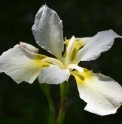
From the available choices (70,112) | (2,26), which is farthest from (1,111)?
(2,26)

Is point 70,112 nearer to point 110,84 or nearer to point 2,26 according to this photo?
point 2,26

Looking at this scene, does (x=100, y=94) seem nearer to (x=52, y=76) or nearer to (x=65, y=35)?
(x=52, y=76)

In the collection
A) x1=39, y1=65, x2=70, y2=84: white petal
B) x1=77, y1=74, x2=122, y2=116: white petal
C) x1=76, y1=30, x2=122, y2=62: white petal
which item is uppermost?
x1=39, y1=65, x2=70, y2=84: white petal

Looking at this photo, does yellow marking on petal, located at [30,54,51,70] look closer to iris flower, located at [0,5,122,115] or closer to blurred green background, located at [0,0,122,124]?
iris flower, located at [0,5,122,115]

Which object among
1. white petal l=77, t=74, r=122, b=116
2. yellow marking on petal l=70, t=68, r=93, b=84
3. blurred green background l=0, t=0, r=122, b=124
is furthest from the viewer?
blurred green background l=0, t=0, r=122, b=124

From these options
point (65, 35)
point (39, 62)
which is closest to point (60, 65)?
point (39, 62)

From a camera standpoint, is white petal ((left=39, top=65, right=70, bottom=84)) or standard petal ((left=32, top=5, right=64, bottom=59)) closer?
white petal ((left=39, top=65, right=70, bottom=84))

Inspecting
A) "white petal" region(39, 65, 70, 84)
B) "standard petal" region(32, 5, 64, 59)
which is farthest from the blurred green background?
"white petal" region(39, 65, 70, 84)

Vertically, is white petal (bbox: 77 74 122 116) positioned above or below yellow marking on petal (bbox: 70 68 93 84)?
below
